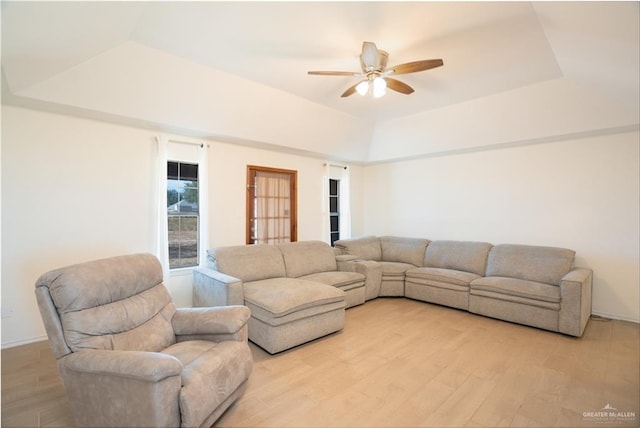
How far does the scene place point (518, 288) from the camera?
369 centimetres

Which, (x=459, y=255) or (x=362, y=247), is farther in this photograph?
(x=362, y=247)

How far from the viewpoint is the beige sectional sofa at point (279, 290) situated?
3.02m

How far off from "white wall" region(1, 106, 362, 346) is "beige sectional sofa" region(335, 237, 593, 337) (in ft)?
10.5

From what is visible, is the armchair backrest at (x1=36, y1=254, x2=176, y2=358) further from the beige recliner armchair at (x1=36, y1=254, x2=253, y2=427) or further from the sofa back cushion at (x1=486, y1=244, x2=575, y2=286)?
the sofa back cushion at (x1=486, y1=244, x2=575, y2=286)

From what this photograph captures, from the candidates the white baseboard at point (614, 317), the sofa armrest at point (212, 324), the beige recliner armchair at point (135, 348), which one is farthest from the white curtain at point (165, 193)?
the white baseboard at point (614, 317)

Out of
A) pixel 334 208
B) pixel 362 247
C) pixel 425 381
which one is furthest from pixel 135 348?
pixel 334 208

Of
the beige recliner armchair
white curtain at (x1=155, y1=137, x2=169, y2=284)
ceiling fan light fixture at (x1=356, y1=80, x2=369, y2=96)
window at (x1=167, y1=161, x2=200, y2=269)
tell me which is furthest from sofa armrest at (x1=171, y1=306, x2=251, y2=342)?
ceiling fan light fixture at (x1=356, y1=80, x2=369, y2=96)

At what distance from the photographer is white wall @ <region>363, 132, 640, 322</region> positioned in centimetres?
382

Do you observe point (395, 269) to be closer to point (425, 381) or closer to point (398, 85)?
point (425, 381)

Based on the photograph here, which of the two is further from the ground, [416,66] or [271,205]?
[416,66]

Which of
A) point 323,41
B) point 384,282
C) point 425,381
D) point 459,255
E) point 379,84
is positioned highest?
point 323,41

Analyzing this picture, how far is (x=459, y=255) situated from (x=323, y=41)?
370cm

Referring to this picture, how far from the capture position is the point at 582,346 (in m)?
3.12

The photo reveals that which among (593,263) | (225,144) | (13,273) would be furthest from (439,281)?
(13,273)
